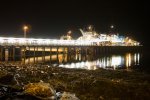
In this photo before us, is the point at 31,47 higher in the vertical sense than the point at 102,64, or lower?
higher

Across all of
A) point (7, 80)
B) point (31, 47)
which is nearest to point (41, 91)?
point (7, 80)

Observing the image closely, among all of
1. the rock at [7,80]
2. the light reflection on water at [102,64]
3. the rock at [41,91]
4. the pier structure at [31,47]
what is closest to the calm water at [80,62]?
the light reflection on water at [102,64]

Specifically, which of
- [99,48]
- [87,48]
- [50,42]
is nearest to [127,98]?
[50,42]

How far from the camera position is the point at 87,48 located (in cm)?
9931

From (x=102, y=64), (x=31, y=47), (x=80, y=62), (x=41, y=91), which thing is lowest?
(x=102, y=64)

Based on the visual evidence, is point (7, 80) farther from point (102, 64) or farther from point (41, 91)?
point (102, 64)

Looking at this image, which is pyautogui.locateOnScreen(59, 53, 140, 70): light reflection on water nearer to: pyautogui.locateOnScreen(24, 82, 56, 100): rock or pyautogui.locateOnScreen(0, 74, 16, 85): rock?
pyautogui.locateOnScreen(0, 74, 16, 85): rock

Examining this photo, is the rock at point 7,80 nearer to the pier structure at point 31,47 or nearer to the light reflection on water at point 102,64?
the light reflection on water at point 102,64

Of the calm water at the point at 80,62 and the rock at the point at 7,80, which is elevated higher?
the rock at the point at 7,80

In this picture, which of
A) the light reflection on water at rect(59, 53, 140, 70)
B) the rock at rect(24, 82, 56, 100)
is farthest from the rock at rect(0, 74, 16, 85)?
the light reflection on water at rect(59, 53, 140, 70)

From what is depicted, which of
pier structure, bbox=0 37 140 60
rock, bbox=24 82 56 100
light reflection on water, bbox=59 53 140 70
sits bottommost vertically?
light reflection on water, bbox=59 53 140 70

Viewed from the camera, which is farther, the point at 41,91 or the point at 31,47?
the point at 31,47

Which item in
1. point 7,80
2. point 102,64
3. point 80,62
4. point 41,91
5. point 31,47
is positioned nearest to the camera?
point 41,91

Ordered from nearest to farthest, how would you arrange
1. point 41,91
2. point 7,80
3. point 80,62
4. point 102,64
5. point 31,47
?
point 41,91, point 7,80, point 102,64, point 31,47, point 80,62
